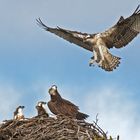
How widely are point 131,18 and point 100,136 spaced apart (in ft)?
22.3

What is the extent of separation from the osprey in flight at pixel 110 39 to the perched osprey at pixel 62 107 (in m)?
3.50

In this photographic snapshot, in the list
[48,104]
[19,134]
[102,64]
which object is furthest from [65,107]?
[102,64]

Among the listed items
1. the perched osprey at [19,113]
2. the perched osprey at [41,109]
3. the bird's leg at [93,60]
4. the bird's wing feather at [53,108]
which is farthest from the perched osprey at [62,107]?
the bird's leg at [93,60]

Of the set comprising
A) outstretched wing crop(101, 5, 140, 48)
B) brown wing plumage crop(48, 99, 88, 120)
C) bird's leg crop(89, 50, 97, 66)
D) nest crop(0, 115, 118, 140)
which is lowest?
nest crop(0, 115, 118, 140)

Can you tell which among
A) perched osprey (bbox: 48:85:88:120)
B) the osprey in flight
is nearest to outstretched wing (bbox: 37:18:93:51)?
the osprey in flight

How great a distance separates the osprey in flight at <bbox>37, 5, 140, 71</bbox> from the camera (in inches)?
991

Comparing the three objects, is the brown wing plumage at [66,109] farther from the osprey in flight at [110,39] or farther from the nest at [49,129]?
the osprey in flight at [110,39]

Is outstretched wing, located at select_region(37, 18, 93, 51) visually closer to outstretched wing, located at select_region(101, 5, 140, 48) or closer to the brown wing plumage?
outstretched wing, located at select_region(101, 5, 140, 48)

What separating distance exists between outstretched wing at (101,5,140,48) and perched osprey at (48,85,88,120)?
443 cm

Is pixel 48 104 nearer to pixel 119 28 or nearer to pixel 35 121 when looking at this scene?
pixel 35 121

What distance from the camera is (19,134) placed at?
19500 millimetres

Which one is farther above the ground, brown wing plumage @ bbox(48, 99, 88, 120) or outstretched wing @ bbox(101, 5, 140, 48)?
outstretched wing @ bbox(101, 5, 140, 48)

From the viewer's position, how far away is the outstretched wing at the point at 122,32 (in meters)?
25.4

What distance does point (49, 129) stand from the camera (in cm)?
1964
